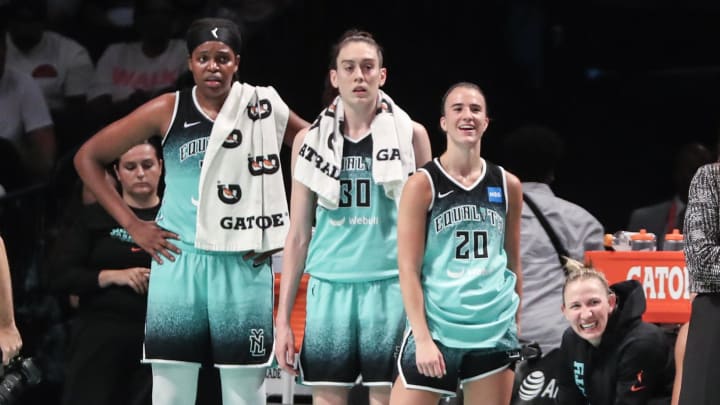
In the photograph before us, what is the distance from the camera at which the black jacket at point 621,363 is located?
15.5 ft

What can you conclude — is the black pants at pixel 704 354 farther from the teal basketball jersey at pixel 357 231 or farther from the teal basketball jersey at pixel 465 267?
the teal basketball jersey at pixel 357 231

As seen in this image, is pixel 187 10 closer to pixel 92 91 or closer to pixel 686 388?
pixel 92 91

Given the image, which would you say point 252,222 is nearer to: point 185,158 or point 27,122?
point 185,158

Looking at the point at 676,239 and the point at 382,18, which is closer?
the point at 676,239

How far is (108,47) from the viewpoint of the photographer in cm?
705

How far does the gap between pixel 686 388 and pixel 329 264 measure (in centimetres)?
123

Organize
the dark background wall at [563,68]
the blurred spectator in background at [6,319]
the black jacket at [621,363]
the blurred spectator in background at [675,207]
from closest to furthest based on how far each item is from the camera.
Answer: the blurred spectator in background at [6,319] < the black jacket at [621,363] < the blurred spectator in background at [675,207] < the dark background wall at [563,68]

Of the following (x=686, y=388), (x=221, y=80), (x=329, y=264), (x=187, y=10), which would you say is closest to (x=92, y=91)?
(x=187, y=10)

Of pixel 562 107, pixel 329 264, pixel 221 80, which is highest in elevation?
pixel 562 107

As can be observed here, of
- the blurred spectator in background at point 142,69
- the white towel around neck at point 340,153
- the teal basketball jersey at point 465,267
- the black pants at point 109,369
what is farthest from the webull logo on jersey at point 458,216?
the blurred spectator in background at point 142,69

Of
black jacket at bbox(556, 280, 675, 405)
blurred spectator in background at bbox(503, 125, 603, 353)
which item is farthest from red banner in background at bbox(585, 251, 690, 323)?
black jacket at bbox(556, 280, 675, 405)

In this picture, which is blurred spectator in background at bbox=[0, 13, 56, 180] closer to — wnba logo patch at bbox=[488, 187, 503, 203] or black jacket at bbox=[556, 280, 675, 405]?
black jacket at bbox=[556, 280, 675, 405]

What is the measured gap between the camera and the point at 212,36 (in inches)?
170

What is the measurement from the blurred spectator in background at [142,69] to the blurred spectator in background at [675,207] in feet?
8.57
